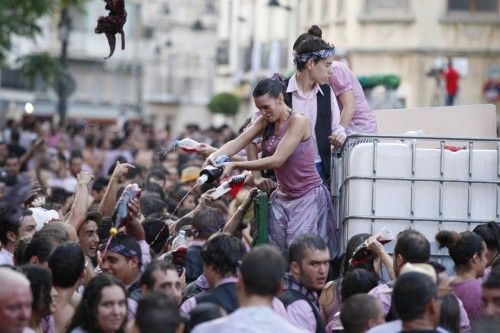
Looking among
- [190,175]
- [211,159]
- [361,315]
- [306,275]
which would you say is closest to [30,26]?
[190,175]

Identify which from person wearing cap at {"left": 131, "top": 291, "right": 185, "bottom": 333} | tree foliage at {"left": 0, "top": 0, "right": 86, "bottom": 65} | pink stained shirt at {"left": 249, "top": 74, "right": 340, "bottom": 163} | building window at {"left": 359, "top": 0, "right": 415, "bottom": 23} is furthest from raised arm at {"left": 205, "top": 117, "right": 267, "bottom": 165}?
building window at {"left": 359, "top": 0, "right": 415, "bottom": 23}

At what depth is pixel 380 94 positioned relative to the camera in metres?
36.2

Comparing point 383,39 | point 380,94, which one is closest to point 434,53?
point 383,39

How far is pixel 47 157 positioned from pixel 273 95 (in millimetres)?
13632

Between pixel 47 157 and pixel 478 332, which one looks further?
pixel 47 157

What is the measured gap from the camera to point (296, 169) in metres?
14.1

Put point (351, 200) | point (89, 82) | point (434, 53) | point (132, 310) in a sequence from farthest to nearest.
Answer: point (89, 82), point (434, 53), point (351, 200), point (132, 310)

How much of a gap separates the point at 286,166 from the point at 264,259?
A: 4297mm

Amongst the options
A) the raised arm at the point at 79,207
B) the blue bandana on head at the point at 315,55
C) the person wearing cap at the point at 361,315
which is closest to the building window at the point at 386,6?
the raised arm at the point at 79,207

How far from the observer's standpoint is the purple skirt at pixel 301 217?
1416 centimetres

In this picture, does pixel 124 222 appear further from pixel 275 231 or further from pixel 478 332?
pixel 478 332

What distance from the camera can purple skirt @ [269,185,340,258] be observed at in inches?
557

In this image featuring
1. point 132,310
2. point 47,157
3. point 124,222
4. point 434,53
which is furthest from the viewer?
point 434,53

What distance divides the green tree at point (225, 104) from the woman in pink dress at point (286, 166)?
54.3 metres
